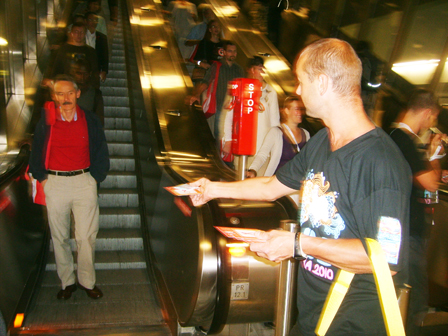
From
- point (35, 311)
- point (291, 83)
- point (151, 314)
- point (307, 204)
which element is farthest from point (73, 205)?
point (291, 83)

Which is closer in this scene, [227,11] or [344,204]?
[344,204]

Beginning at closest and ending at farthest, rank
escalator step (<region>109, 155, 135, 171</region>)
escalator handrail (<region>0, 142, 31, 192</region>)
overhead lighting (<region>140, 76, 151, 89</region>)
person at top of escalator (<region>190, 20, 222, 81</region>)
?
escalator handrail (<region>0, 142, 31, 192</region>)
escalator step (<region>109, 155, 135, 171</region>)
overhead lighting (<region>140, 76, 151, 89</region>)
person at top of escalator (<region>190, 20, 222, 81</region>)

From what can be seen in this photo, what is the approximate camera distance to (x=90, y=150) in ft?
12.8

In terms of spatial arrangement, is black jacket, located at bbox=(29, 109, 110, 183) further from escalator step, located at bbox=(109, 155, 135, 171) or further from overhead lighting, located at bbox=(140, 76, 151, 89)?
overhead lighting, located at bbox=(140, 76, 151, 89)

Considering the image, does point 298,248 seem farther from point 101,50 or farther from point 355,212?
point 101,50

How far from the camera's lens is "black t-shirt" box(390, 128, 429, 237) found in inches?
102

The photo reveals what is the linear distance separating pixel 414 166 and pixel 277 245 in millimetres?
1542

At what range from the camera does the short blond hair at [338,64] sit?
142 cm

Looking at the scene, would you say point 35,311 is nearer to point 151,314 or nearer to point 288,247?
point 151,314

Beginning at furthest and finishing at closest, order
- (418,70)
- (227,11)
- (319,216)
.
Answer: (227,11)
(418,70)
(319,216)

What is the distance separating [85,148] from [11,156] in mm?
1167

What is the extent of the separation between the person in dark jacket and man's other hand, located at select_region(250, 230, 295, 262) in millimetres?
2726

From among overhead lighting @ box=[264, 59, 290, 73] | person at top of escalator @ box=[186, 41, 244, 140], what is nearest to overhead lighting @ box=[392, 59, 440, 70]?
overhead lighting @ box=[264, 59, 290, 73]

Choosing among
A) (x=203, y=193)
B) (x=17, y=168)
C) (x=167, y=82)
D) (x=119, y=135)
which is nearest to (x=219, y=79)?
(x=167, y=82)
